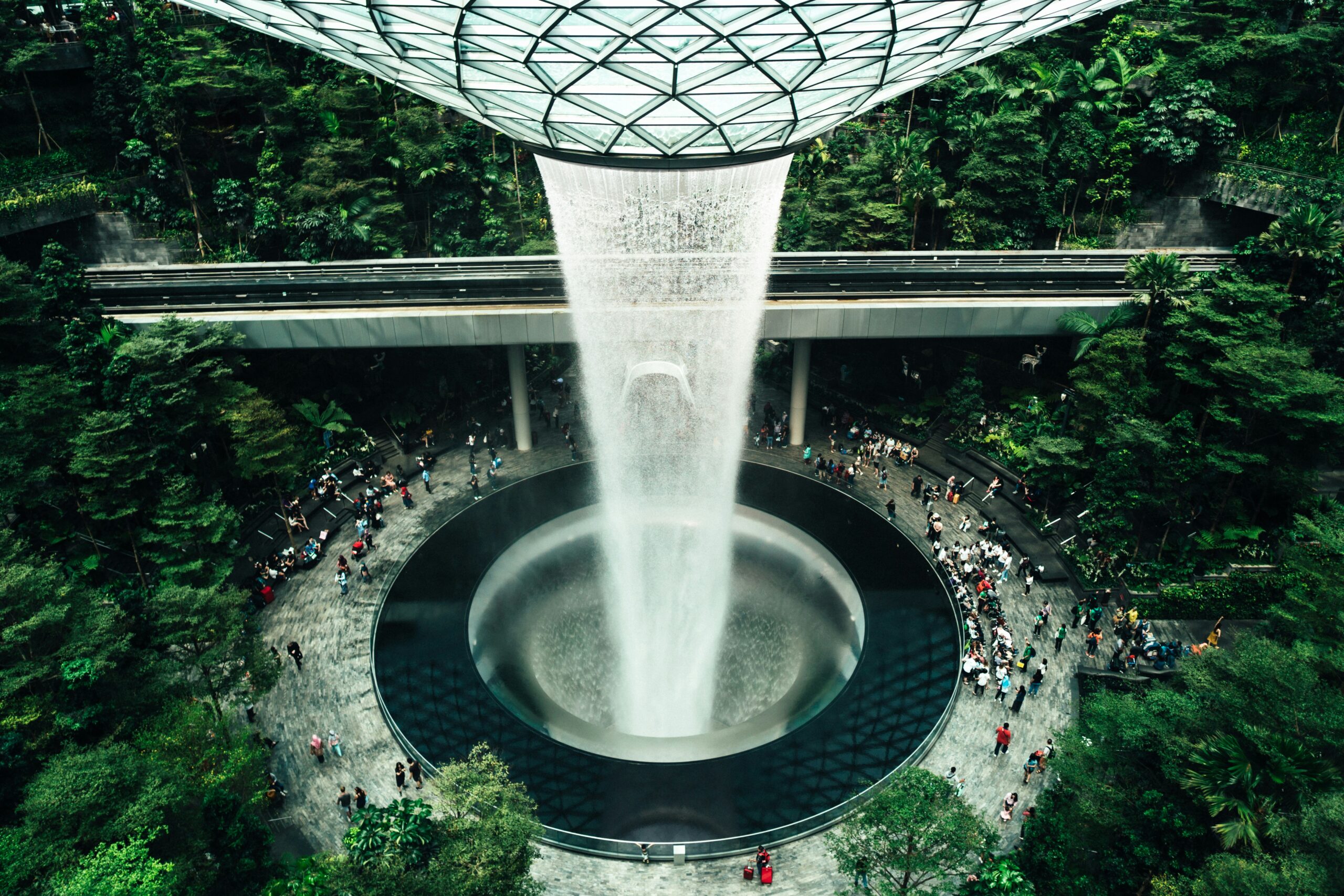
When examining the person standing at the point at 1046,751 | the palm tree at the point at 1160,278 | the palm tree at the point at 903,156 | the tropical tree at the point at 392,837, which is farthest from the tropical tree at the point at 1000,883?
the palm tree at the point at 903,156

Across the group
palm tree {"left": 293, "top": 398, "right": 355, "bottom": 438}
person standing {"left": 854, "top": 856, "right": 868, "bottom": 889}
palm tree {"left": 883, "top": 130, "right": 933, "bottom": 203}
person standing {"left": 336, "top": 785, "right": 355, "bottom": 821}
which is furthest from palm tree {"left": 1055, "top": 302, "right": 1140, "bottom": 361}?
palm tree {"left": 293, "top": 398, "right": 355, "bottom": 438}

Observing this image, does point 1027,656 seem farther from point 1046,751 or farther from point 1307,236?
point 1307,236

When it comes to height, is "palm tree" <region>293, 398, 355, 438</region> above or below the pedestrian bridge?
below

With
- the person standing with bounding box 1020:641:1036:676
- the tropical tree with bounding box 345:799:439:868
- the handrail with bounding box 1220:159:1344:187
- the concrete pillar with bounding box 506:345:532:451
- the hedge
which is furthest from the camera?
the handrail with bounding box 1220:159:1344:187

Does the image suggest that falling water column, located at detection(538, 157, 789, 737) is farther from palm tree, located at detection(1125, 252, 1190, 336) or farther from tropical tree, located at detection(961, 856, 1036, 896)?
palm tree, located at detection(1125, 252, 1190, 336)

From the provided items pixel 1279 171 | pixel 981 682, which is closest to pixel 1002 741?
pixel 981 682
